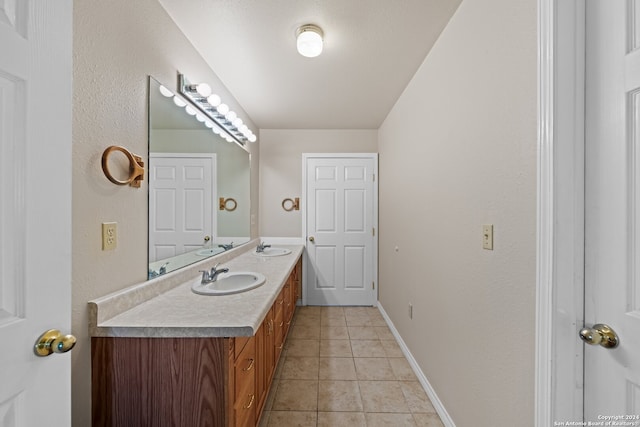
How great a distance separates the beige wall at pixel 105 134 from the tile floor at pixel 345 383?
1.11 meters

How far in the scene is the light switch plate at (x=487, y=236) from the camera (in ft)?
3.70

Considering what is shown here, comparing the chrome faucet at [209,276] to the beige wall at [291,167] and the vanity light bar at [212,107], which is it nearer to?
the vanity light bar at [212,107]

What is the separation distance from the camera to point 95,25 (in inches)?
40.0

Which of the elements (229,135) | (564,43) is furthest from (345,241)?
(564,43)

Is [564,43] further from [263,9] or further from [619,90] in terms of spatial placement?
[263,9]

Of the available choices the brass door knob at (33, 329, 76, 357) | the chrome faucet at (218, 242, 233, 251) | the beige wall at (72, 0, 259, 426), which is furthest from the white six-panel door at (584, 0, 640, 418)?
the chrome faucet at (218, 242, 233, 251)

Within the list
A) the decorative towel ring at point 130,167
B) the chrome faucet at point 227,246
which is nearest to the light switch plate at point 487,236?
the decorative towel ring at point 130,167

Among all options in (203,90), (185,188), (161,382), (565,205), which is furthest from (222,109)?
(565,205)

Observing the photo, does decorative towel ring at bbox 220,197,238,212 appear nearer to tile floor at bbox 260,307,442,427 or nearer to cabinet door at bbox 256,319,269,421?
cabinet door at bbox 256,319,269,421

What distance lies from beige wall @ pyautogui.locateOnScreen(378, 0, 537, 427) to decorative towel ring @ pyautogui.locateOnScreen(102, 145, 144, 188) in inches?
61.8

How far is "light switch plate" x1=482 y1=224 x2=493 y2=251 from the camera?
1.13 metres

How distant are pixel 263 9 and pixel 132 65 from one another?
28.8 inches

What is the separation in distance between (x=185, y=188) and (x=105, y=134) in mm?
636

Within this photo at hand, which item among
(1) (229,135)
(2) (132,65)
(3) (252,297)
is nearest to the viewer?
(2) (132,65)
